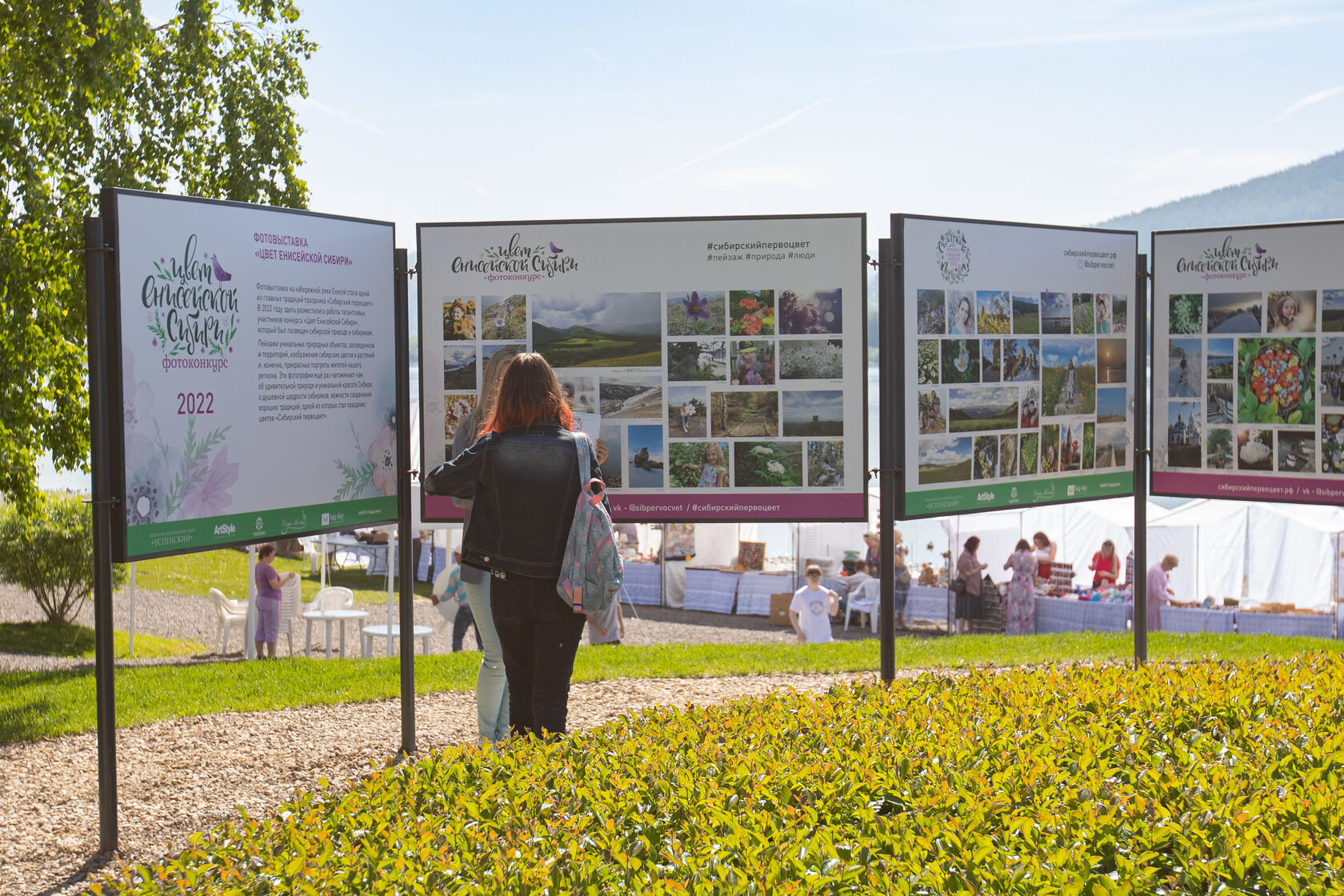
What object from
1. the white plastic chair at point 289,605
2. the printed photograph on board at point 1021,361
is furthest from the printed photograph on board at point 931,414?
the white plastic chair at point 289,605

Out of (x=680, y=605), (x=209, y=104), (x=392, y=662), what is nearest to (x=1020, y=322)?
(x=392, y=662)

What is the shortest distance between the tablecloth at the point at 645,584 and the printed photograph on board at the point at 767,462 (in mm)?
16679

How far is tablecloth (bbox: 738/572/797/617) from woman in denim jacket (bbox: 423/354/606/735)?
1632 centimetres

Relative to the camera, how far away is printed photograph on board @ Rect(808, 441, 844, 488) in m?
5.59

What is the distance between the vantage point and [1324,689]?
3.68 metres

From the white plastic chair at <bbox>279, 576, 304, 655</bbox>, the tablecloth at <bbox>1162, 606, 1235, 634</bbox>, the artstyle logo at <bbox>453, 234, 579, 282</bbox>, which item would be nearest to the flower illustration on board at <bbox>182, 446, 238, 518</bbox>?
the artstyle logo at <bbox>453, 234, 579, 282</bbox>

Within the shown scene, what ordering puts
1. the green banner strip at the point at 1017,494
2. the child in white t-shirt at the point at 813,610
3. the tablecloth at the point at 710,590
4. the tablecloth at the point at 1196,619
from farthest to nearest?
the tablecloth at the point at 710,590
the tablecloth at the point at 1196,619
the child in white t-shirt at the point at 813,610
the green banner strip at the point at 1017,494

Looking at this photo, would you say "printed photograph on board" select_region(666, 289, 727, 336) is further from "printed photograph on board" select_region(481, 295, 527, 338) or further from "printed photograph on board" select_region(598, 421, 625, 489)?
"printed photograph on board" select_region(481, 295, 527, 338)

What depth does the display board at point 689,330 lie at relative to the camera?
554 cm

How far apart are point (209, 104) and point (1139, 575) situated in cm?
940

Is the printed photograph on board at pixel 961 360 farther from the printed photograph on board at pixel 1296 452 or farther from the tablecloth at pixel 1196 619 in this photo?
the tablecloth at pixel 1196 619

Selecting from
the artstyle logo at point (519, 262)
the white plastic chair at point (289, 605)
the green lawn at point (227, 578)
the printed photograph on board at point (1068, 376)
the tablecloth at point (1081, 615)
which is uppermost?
the artstyle logo at point (519, 262)

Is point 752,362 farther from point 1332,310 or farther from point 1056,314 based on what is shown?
point 1332,310

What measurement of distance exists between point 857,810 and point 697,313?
335 cm
